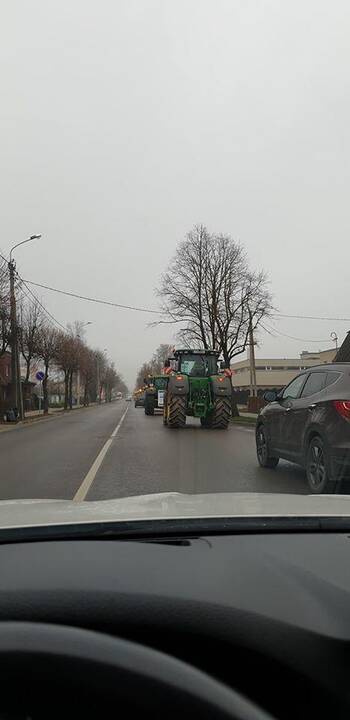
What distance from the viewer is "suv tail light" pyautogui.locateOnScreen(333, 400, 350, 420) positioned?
720 centimetres

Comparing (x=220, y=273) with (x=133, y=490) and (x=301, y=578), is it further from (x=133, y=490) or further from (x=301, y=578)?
(x=301, y=578)

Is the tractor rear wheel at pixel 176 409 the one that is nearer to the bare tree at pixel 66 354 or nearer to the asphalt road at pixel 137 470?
the asphalt road at pixel 137 470

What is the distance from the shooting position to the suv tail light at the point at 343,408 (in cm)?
720

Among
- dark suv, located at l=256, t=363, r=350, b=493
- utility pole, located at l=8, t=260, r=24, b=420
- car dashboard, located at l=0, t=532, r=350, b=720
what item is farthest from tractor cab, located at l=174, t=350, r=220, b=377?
car dashboard, located at l=0, t=532, r=350, b=720

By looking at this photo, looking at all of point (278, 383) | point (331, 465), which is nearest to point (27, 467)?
point (331, 465)

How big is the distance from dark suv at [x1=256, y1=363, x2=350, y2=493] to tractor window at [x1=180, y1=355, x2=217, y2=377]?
1344 cm

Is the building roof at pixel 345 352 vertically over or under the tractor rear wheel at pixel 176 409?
over

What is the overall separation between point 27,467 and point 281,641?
10.0 meters

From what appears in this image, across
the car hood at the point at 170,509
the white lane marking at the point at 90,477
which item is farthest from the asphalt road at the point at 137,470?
the car hood at the point at 170,509

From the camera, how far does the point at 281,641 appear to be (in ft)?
5.62

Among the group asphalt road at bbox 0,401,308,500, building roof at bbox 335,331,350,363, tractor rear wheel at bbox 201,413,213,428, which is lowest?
asphalt road at bbox 0,401,308,500

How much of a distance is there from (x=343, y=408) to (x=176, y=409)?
46.8ft

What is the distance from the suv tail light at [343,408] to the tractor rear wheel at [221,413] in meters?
13.4

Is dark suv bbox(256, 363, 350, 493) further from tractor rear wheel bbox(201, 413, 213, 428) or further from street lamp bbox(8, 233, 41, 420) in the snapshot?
street lamp bbox(8, 233, 41, 420)
